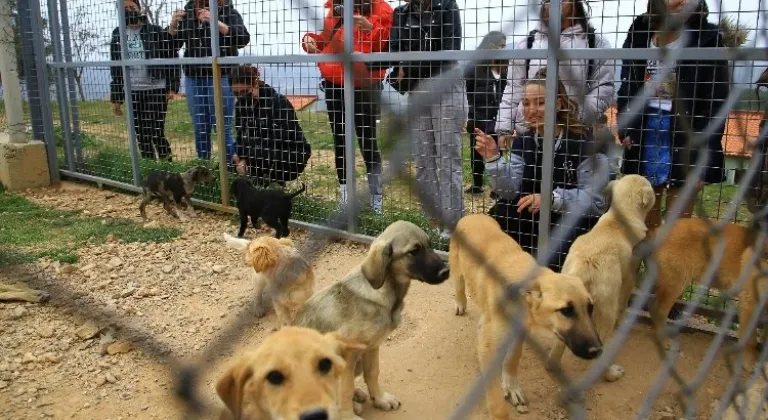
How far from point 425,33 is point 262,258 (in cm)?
228

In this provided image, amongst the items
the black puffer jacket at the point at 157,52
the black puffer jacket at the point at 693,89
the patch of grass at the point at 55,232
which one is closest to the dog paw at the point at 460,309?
the black puffer jacket at the point at 693,89

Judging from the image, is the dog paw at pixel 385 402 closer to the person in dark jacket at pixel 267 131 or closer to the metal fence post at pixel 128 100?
the person in dark jacket at pixel 267 131

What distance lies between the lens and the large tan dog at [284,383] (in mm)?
1961

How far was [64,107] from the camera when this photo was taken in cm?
863

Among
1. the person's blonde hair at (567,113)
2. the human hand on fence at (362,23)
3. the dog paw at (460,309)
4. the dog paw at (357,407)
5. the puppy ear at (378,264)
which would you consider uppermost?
the human hand on fence at (362,23)

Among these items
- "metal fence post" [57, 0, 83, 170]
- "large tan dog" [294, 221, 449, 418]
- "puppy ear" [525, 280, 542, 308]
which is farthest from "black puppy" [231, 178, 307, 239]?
"metal fence post" [57, 0, 83, 170]

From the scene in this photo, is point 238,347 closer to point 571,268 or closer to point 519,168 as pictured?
point 571,268

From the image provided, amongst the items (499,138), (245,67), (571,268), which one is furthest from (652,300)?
(245,67)

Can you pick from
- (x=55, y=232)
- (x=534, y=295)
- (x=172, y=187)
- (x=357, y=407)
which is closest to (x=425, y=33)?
(x=534, y=295)

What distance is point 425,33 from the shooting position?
5.12 metres

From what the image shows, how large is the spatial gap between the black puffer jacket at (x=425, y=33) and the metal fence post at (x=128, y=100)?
390 cm

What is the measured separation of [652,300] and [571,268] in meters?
0.79

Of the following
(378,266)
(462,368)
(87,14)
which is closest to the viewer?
(378,266)

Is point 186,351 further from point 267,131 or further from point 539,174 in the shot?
point 267,131
